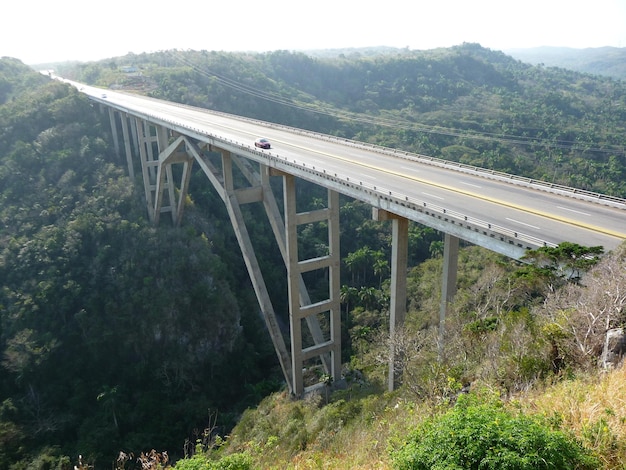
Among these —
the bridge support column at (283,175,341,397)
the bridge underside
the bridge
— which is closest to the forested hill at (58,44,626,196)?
the bridge

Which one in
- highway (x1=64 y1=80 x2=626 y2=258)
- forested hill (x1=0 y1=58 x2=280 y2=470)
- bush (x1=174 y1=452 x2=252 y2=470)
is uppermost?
highway (x1=64 y1=80 x2=626 y2=258)

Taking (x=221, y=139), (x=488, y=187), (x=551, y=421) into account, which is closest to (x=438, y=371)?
(x=551, y=421)

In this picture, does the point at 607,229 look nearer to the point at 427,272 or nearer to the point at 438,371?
the point at 438,371

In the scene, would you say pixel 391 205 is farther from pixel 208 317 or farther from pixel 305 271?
pixel 208 317

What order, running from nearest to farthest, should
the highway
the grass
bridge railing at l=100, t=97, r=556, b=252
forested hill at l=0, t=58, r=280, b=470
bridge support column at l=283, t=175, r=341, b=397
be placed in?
the grass < bridge railing at l=100, t=97, r=556, b=252 < the highway < bridge support column at l=283, t=175, r=341, b=397 < forested hill at l=0, t=58, r=280, b=470

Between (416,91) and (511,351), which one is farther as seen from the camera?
(416,91)

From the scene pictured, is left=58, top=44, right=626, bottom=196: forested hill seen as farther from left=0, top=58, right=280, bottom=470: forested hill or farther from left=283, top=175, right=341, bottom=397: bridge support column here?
left=283, top=175, right=341, bottom=397: bridge support column

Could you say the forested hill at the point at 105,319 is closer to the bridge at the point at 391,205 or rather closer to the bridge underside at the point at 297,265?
the bridge at the point at 391,205
